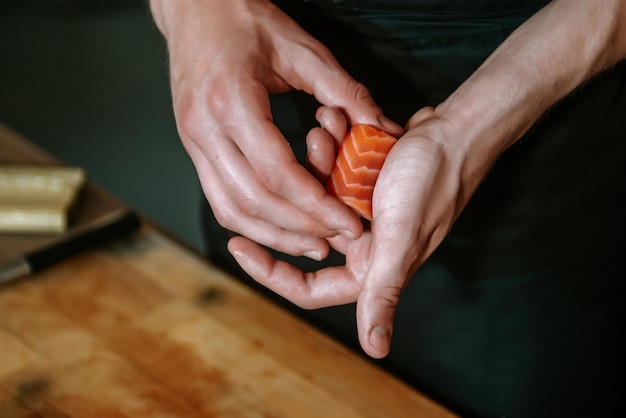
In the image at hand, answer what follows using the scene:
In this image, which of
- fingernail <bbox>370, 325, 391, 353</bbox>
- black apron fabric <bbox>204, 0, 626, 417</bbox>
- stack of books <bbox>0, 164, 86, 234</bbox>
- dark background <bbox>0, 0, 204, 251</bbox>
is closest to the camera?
fingernail <bbox>370, 325, 391, 353</bbox>

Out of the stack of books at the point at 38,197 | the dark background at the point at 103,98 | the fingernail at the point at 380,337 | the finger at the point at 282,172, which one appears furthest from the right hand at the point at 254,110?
the dark background at the point at 103,98

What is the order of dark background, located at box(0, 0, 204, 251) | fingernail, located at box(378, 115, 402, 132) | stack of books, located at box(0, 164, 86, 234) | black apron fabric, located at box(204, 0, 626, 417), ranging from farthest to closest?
dark background, located at box(0, 0, 204, 251), stack of books, located at box(0, 164, 86, 234), black apron fabric, located at box(204, 0, 626, 417), fingernail, located at box(378, 115, 402, 132)

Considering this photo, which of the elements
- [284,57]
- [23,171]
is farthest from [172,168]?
[284,57]

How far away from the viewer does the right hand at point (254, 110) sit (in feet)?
2.32

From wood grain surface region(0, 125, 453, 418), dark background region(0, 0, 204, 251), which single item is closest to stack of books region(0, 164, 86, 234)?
wood grain surface region(0, 125, 453, 418)

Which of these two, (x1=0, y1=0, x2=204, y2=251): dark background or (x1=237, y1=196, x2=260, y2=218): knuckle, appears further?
(x1=0, y1=0, x2=204, y2=251): dark background

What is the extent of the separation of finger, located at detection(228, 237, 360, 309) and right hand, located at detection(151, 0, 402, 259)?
2 centimetres

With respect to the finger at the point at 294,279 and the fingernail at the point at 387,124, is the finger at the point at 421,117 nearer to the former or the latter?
the fingernail at the point at 387,124

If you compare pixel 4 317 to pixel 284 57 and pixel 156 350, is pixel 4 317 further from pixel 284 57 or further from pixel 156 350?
pixel 284 57

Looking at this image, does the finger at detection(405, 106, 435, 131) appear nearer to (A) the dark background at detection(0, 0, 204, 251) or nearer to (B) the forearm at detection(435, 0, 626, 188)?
(B) the forearm at detection(435, 0, 626, 188)

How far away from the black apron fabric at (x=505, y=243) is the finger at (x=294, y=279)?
0.79 ft

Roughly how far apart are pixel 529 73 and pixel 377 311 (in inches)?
13.5

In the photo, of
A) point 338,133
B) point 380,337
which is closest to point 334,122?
point 338,133

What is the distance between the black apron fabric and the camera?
93 cm
